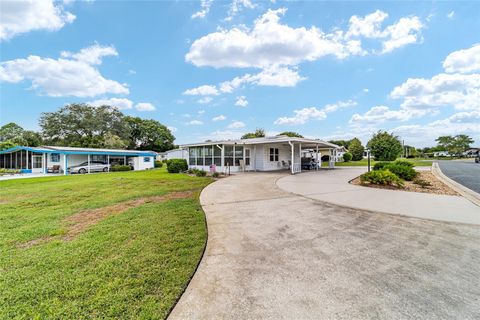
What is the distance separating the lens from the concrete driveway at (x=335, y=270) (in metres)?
2.00

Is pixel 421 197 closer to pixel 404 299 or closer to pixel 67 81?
pixel 404 299

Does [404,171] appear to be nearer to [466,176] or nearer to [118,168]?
[466,176]

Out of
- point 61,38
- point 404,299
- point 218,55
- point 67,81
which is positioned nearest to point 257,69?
point 218,55

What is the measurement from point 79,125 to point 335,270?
50148mm

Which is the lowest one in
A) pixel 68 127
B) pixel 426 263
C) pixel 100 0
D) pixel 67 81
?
pixel 426 263

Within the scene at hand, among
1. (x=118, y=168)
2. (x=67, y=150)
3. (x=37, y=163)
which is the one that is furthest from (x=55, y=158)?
(x=118, y=168)

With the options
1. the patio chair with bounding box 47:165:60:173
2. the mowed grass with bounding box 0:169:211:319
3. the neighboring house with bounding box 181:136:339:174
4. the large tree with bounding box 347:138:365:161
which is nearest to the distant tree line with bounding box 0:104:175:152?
the patio chair with bounding box 47:165:60:173

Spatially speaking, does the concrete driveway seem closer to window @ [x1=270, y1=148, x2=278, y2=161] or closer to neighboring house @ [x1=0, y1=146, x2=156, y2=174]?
window @ [x1=270, y1=148, x2=278, y2=161]

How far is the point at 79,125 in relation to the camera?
40.0 metres

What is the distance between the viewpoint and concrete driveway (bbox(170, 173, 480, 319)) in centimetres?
200

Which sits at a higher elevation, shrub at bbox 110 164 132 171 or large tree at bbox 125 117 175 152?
large tree at bbox 125 117 175 152

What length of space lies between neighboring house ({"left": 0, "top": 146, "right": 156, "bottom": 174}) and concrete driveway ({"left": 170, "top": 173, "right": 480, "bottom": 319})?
2352 cm

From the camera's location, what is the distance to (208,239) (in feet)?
12.3

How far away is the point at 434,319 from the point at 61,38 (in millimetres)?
23571
